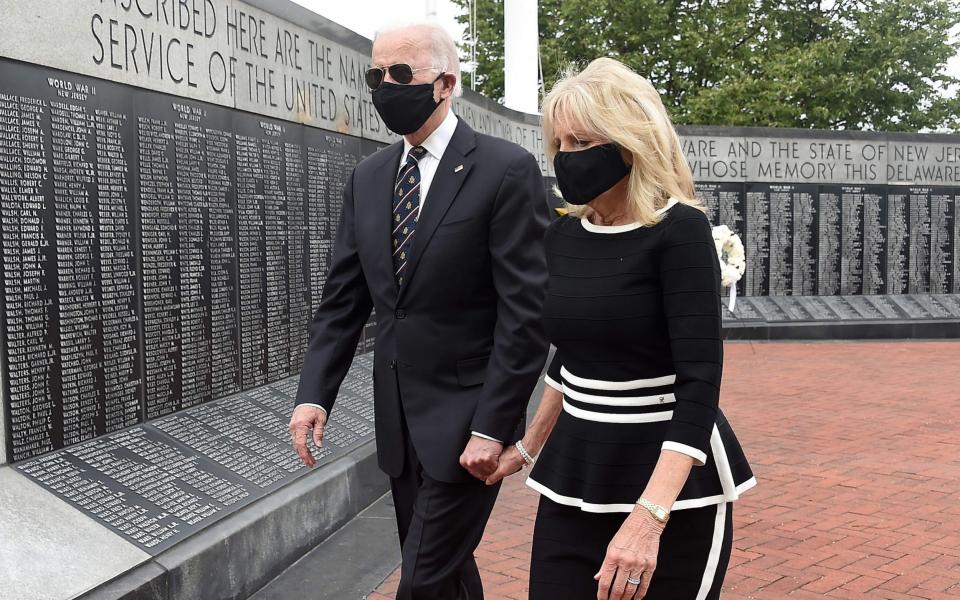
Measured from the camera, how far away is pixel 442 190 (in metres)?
3.05

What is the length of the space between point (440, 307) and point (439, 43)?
30.7 inches

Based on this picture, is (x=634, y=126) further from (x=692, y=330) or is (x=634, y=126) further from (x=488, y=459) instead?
(x=488, y=459)

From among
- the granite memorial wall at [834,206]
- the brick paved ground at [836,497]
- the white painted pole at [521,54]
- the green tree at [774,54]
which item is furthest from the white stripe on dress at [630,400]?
the green tree at [774,54]

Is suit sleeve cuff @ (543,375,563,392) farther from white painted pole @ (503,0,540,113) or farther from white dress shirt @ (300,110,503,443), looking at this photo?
white painted pole @ (503,0,540,113)

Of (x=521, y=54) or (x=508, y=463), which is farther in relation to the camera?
(x=521, y=54)

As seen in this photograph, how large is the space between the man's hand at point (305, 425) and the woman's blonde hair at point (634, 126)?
1221 millimetres

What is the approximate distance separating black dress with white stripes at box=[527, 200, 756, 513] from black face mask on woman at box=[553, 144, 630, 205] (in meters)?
0.11

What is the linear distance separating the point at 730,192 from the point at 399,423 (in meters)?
12.7

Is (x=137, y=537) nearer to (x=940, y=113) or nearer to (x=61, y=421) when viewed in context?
(x=61, y=421)

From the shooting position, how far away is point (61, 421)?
162 inches

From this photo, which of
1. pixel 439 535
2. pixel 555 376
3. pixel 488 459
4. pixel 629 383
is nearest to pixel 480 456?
pixel 488 459

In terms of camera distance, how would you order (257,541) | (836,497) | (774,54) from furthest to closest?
(774,54), (836,497), (257,541)

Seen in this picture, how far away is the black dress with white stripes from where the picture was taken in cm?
225

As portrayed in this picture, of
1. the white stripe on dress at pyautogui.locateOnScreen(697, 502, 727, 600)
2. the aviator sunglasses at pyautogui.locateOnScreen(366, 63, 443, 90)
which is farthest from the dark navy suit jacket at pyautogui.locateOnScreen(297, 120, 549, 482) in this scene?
the white stripe on dress at pyautogui.locateOnScreen(697, 502, 727, 600)
